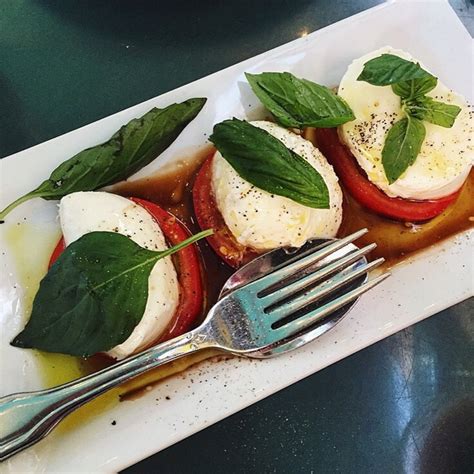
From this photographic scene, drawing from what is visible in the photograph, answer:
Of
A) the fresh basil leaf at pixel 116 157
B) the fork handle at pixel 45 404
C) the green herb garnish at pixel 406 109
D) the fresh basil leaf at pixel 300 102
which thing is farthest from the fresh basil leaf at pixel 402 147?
the fork handle at pixel 45 404

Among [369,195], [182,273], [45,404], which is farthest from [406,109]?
[45,404]

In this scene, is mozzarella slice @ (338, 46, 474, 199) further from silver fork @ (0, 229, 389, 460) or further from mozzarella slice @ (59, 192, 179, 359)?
mozzarella slice @ (59, 192, 179, 359)

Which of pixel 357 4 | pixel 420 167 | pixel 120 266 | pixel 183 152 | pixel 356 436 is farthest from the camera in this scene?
pixel 357 4

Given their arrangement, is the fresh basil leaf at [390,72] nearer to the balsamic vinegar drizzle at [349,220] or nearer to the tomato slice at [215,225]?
the balsamic vinegar drizzle at [349,220]

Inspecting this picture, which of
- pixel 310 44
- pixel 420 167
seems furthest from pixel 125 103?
pixel 420 167

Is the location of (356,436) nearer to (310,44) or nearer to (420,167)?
(420,167)

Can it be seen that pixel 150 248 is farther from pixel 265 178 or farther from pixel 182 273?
pixel 265 178
